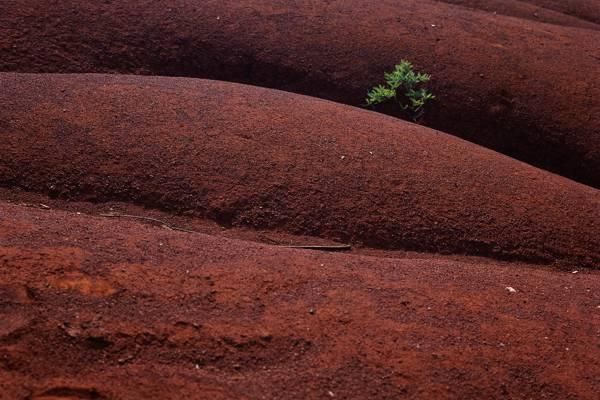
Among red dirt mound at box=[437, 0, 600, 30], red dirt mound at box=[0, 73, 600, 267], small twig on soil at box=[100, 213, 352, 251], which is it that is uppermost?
red dirt mound at box=[437, 0, 600, 30]

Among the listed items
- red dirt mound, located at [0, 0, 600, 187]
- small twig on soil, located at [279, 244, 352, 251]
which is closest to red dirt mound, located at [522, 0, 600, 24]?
red dirt mound, located at [0, 0, 600, 187]

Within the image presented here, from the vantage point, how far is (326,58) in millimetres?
9750

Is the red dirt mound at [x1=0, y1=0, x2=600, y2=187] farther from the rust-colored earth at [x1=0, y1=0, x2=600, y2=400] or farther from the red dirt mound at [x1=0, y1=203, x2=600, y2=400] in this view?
the red dirt mound at [x1=0, y1=203, x2=600, y2=400]

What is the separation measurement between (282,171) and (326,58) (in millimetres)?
2976

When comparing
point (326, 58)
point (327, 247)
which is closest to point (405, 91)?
point (326, 58)

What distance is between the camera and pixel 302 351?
4.87 meters

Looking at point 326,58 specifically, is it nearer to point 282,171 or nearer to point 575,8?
point 282,171

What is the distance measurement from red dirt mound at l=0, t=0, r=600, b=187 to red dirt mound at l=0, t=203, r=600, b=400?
364 centimetres

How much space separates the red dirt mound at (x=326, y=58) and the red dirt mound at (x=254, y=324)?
3641 mm

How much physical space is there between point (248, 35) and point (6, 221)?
4.87 m

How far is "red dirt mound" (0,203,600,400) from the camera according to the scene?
459cm

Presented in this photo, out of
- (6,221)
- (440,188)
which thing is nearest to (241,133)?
(440,188)

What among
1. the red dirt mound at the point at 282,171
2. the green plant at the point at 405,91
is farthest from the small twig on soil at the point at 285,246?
the green plant at the point at 405,91

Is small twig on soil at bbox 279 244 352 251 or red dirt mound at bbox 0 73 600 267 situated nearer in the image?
small twig on soil at bbox 279 244 352 251
